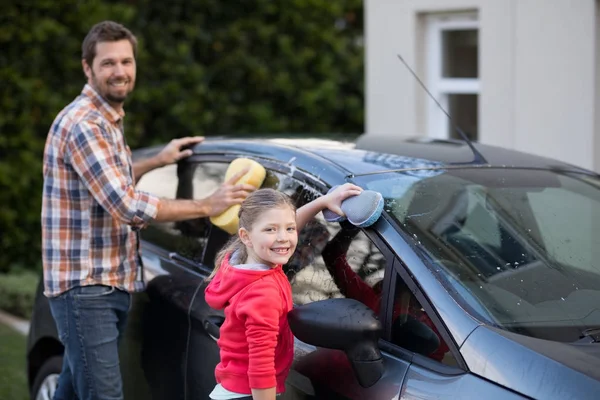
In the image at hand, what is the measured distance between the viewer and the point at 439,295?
9.11 feet

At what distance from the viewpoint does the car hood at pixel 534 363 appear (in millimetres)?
2445

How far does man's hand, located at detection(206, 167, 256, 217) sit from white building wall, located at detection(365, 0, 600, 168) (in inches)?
126

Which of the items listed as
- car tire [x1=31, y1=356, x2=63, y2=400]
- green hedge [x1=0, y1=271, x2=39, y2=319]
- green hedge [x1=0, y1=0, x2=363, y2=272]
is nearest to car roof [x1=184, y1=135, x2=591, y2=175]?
car tire [x1=31, y1=356, x2=63, y2=400]

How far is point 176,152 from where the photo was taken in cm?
420

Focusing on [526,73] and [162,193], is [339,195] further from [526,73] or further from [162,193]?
[526,73]

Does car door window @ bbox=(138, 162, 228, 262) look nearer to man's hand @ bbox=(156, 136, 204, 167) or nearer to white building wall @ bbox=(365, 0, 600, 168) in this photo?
man's hand @ bbox=(156, 136, 204, 167)

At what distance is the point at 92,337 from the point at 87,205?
1.71 feet

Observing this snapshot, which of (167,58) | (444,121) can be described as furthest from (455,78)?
(167,58)

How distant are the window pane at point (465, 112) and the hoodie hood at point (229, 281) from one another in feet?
15.1

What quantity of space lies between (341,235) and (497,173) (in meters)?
0.69

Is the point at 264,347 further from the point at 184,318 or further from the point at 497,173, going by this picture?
the point at 497,173

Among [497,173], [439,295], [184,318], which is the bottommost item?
[184,318]

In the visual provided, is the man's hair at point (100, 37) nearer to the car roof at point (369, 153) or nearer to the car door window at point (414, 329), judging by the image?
the car roof at point (369, 153)

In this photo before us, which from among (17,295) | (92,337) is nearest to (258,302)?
(92,337)
